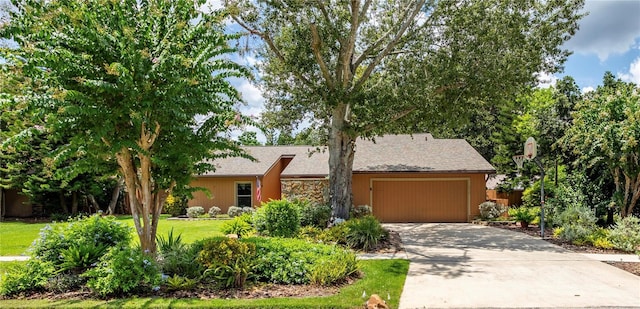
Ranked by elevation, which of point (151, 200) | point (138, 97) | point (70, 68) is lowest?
point (151, 200)

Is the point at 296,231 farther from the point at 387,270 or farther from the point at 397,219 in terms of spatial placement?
the point at 397,219

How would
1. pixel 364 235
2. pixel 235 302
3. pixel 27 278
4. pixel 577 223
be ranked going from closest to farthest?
pixel 235 302
pixel 27 278
pixel 364 235
pixel 577 223

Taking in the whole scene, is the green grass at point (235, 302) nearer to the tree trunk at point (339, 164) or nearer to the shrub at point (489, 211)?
the tree trunk at point (339, 164)

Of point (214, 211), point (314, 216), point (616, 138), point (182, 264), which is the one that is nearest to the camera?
point (182, 264)

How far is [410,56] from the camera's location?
14359mm

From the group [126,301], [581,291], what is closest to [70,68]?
[126,301]

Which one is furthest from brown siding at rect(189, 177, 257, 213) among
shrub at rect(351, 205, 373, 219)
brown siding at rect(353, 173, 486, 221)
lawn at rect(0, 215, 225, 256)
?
shrub at rect(351, 205, 373, 219)

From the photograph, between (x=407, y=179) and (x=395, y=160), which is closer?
(x=407, y=179)

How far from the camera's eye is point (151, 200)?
7637 mm

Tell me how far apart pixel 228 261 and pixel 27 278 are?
316 cm

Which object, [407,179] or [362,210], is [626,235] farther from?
[362,210]

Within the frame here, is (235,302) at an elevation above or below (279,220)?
below

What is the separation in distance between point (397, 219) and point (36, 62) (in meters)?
14.7

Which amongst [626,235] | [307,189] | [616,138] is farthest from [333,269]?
[307,189]
